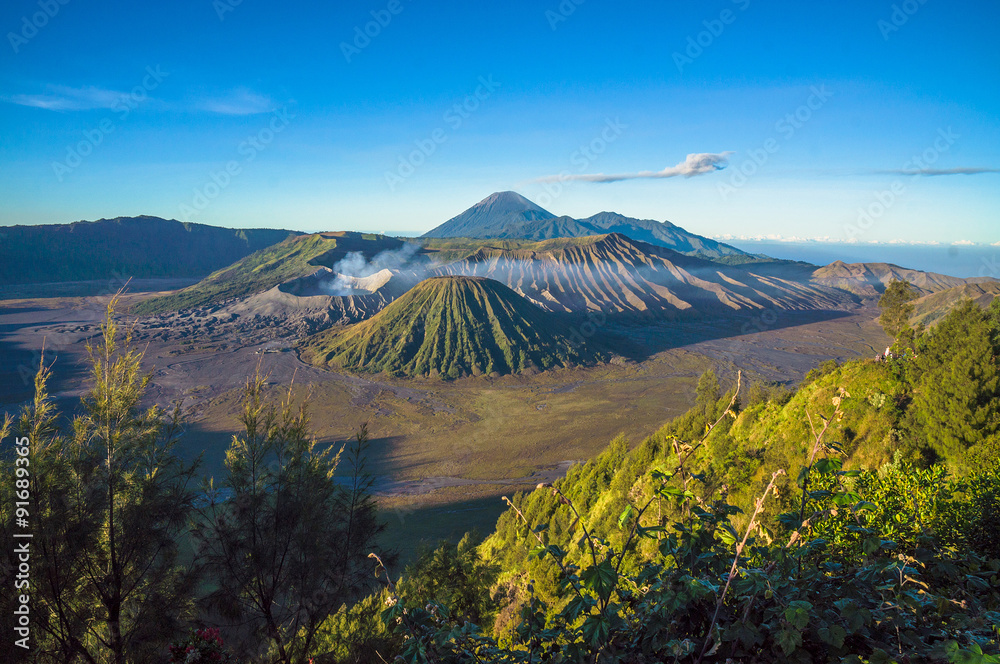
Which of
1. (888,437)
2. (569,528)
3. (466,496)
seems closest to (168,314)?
(466,496)

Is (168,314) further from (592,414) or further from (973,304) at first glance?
(973,304)

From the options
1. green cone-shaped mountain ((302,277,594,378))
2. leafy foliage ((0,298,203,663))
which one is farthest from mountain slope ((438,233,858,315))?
leafy foliage ((0,298,203,663))

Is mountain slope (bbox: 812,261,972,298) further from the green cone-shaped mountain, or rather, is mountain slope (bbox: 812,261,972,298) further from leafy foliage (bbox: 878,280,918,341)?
leafy foliage (bbox: 878,280,918,341)

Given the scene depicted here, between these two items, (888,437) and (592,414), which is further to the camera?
(592,414)

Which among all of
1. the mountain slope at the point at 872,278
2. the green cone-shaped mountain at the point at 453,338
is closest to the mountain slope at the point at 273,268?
the green cone-shaped mountain at the point at 453,338

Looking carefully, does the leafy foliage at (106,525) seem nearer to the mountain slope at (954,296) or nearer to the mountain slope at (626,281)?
the mountain slope at (626,281)

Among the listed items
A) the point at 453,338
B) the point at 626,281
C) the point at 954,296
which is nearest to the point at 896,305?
the point at 453,338

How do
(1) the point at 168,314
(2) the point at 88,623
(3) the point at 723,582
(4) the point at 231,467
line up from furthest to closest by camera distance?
(1) the point at 168,314
(4) the point at 231,467
(2) the point at 88,623
(3) the point at 723,582
